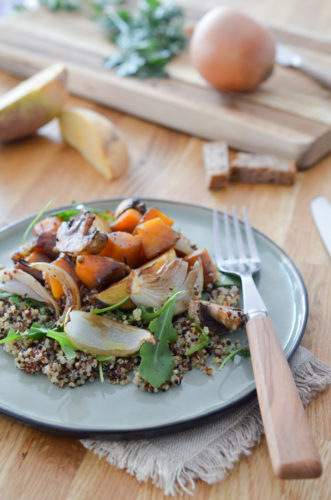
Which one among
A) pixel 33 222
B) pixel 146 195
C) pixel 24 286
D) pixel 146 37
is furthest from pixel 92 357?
pixel 146 37

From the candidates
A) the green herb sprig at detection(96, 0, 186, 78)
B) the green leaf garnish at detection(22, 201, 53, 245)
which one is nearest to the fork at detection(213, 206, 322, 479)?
the green leaf garnish at detection(22, 201, 53, 245)

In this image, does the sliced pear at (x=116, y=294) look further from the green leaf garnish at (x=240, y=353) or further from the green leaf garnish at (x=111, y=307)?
the green leaf garnish at (x=240, y=353)

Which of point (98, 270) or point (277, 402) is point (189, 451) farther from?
point (98, 270)

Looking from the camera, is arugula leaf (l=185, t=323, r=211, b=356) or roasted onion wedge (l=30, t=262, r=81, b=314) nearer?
arugula leaf (l=185, t=323, r=211, b=356)

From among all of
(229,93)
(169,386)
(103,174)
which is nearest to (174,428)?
(169,386)

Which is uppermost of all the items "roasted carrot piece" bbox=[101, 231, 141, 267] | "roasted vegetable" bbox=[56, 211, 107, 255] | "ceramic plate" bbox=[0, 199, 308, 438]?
"roasted vegetable" bbox=[56, 211, 107, 255]

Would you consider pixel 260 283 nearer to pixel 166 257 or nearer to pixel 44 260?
pixel 166 257

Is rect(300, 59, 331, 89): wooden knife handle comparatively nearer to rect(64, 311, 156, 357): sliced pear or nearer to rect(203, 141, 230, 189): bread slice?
rect(203, 141, 230, 189): bread slice
